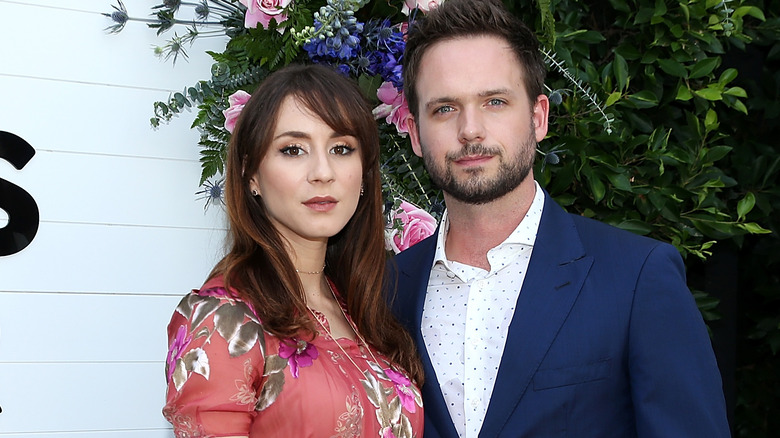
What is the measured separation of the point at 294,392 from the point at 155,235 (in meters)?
0.80

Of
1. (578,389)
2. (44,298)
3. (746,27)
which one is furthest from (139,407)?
(746,27)

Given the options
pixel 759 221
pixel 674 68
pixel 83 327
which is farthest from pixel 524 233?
pixel 759 221

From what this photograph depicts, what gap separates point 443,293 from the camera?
2.03m

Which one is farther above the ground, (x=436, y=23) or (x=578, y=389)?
(x=436, y=23)

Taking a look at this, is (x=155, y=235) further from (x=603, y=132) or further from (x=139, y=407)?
(x=603, y=132)

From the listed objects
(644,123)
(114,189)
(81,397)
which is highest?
(644,123)

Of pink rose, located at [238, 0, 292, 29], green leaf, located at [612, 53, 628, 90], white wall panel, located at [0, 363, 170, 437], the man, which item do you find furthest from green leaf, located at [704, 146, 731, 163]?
white wall panel, located at [0, 363, 170, 437]

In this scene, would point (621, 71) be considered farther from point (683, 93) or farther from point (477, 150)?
point (477, 150)

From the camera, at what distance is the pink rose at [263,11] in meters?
2.03

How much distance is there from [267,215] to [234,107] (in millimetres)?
281

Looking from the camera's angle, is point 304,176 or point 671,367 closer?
point 671,367

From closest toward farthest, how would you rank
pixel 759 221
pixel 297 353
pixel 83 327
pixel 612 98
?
pixel 297 353
pixel 83 327
pixel 612 98
pixel 759 221

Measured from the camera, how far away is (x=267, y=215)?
192cm

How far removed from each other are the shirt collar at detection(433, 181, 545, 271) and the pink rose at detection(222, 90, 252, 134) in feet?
1.82
